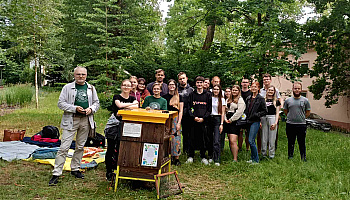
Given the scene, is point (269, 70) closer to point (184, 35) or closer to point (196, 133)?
point (196, 133)

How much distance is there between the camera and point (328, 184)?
→ 5434 millimetres

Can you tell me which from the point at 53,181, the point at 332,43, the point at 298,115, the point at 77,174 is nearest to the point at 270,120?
the point at 298,115

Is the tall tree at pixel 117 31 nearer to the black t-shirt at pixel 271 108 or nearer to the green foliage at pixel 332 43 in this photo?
the black t-shirt at pixel 271 108

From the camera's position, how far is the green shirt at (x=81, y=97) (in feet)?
18.0

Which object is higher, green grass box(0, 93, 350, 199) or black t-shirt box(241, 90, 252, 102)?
black t-shirt box(241, 90, 252, 102)

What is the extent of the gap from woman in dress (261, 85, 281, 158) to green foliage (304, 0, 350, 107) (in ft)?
31.2

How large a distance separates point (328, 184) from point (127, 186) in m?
3.50

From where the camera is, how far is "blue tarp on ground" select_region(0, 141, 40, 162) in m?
6.87

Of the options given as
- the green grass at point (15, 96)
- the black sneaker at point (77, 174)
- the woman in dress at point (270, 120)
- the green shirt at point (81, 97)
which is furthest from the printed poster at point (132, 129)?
the green grass at point (15, 96)

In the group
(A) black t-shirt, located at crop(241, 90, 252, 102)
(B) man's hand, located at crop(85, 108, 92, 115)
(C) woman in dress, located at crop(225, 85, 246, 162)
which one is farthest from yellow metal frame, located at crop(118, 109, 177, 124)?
(A) black t-shirt, located at crop(241, 90, 252, 102)

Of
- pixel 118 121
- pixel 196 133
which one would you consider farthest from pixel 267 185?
pixel 118 121

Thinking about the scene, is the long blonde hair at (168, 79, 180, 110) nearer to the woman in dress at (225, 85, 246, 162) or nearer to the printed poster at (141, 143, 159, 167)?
the woman in dress at (225, 85, 246, 162)

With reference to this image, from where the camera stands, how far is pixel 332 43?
18.4 metres

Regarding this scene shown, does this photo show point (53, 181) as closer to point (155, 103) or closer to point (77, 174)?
point (77, 174)
